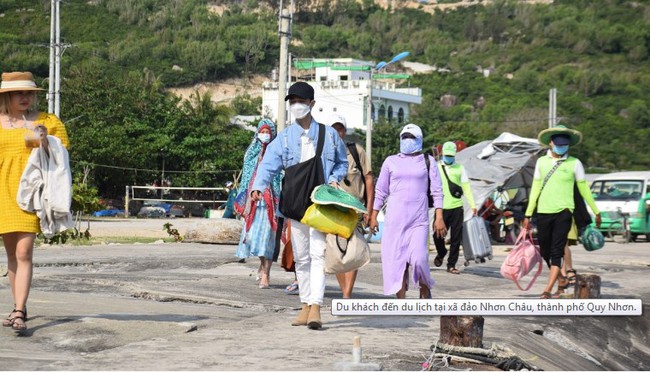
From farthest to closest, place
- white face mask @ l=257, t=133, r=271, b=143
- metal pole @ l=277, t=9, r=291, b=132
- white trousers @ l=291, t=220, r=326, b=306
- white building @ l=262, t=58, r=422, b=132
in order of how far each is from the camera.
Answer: white building @ l=262, t=58, r=422, b=132
metal pole @ l=277, t=9, r=291, b=132
white face mask @ l=257, t=133, r=271, b=143
white trousers @ l=291, t=220, r=326, b=306

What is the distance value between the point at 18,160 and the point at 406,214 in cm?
370

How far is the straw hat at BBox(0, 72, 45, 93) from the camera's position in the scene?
826 cm

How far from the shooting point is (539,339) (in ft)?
31.8

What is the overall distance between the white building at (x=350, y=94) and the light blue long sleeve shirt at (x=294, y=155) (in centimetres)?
9802

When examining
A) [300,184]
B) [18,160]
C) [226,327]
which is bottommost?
[226,327]

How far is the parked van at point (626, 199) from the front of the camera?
31531 mm

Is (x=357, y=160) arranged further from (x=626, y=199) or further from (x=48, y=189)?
(x=626, y=199)

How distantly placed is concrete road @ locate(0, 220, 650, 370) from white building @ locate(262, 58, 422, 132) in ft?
307

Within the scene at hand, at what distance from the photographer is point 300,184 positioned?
9062mm

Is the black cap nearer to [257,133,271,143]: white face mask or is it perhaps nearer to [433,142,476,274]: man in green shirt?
[257,133,271,143]: white face mask

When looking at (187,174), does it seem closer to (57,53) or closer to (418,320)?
(57,53)

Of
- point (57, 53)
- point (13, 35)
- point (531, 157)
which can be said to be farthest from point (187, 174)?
point (13, 35)

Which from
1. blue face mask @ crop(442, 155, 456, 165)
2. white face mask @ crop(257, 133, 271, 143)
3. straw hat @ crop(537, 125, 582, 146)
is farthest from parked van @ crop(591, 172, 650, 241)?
white face mask @ crop(257, 133, 271, 143)

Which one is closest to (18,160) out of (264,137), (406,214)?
(406,214)
